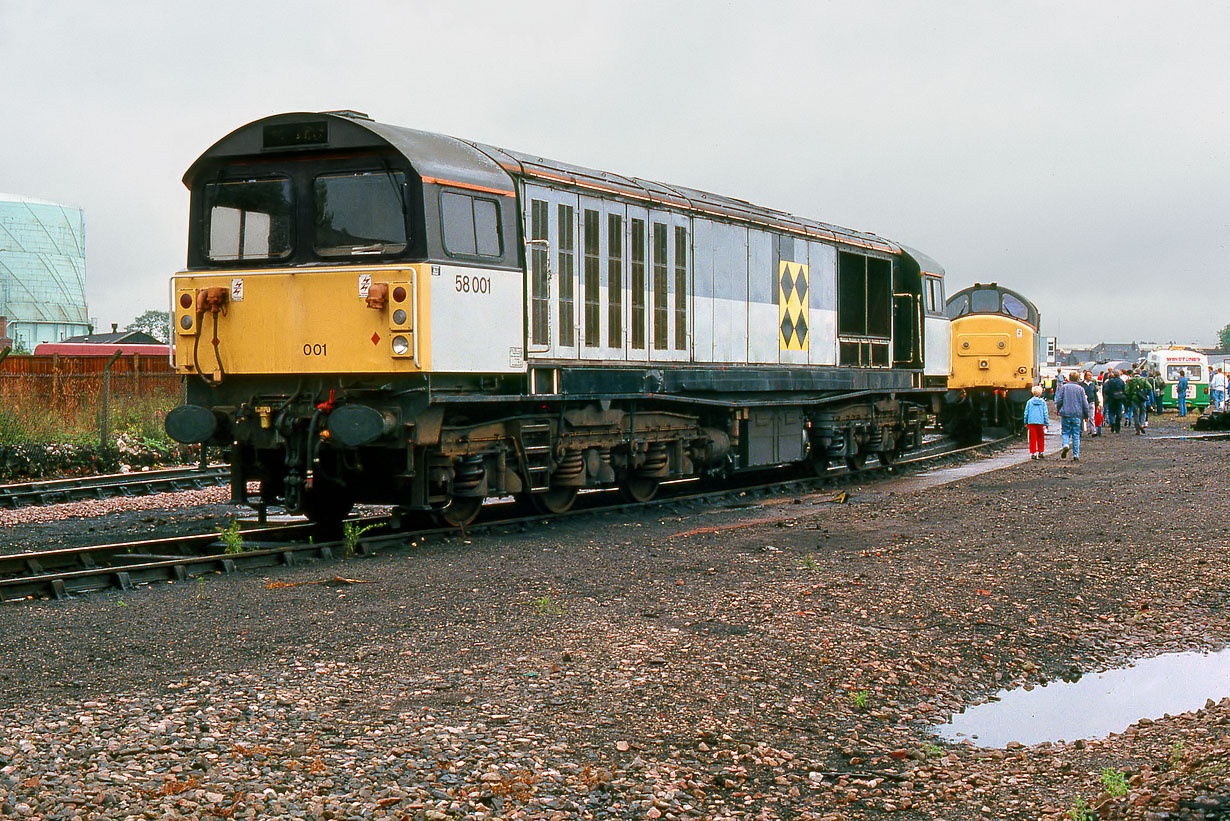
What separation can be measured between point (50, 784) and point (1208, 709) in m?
5.32

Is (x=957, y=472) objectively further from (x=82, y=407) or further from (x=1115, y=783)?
(x=1115, y=783)

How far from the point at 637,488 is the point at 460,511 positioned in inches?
130

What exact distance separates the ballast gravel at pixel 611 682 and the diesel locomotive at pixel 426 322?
4.26 ft

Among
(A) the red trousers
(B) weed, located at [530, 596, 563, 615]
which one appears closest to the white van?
(A) the red trousers

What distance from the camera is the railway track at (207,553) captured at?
8.95 m

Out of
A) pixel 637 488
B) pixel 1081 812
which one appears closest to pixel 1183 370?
pixel 637 488

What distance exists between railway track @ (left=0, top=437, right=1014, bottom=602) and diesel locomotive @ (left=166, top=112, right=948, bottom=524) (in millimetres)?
325

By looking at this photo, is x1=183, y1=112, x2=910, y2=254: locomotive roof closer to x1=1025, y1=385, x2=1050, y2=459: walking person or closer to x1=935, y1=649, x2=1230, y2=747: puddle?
x1=935, y1=649, x2=1230, y2=747: puddle

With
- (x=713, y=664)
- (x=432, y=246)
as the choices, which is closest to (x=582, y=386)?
(x=432, y=246)

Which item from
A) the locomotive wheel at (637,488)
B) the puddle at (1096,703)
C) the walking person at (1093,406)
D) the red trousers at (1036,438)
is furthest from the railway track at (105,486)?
the walking person at (1093,406)

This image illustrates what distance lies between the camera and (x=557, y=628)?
25.3 feet

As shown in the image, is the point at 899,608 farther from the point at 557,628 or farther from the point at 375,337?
the point at 375,337

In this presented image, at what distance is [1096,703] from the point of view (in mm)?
6566

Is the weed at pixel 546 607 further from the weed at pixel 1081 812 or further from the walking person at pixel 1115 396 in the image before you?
the walking person at pixel 1115 396
